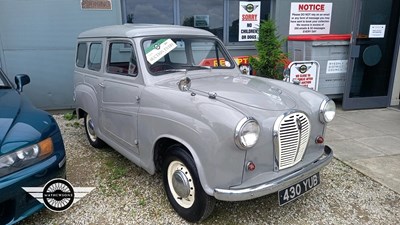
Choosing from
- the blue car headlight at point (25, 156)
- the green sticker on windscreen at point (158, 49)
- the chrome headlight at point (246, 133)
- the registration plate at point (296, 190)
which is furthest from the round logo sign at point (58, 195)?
the registration plate at point (296, 190)

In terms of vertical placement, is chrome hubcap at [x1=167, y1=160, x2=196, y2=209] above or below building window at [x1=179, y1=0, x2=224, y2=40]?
below

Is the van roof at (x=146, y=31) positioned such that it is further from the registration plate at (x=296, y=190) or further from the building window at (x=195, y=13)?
the building window at (x=195, y=13)

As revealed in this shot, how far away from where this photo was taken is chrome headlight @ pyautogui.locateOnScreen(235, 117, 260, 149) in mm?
2121

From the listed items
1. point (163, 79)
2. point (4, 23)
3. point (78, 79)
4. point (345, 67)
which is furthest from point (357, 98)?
Result: point (4, 23)

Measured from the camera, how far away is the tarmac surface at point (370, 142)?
3617 millimetres

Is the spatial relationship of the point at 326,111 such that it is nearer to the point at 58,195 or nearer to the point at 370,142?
the point at 370,142

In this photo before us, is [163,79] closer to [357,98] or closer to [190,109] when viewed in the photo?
[190,109]

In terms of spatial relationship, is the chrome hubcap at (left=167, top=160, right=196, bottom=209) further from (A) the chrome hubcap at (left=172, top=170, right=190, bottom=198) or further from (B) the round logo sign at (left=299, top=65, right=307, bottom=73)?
(B) the round logo sign at (left=299, top=65, right=307, bottom=73)

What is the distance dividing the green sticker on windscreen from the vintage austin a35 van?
0.01 m

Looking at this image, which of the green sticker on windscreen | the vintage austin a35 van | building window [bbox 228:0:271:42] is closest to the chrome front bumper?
A: the vintage austin a35 van

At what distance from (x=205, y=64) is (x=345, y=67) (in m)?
4.19

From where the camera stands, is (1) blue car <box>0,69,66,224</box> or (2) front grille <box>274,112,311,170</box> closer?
(1) blue car <box>0,69,66,224</box>

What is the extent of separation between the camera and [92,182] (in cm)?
342
